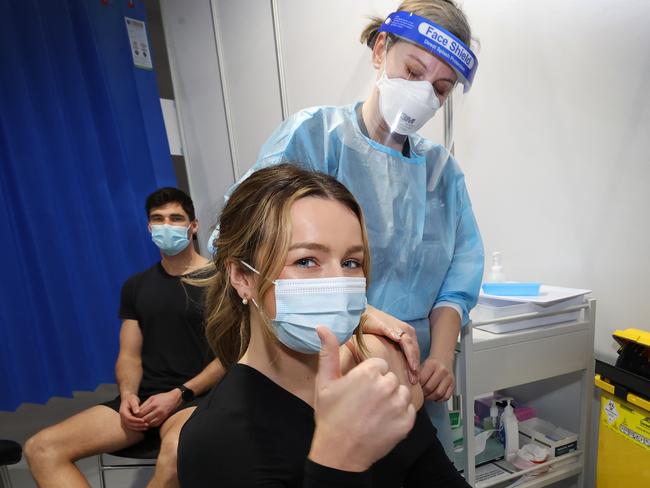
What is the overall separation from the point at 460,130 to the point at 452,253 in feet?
2.91

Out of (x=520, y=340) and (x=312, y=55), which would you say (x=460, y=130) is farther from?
(x=520, y=340)

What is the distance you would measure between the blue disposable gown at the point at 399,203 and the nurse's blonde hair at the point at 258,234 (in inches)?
6.3

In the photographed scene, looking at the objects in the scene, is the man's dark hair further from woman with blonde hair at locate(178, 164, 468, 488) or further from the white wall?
the white wall

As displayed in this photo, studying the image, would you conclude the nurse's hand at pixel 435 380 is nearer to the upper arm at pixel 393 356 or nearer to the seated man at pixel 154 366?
the upper arm at pixel 393 356

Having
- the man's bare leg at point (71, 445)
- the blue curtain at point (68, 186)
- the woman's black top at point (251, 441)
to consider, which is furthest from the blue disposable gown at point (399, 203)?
the blue curtain at point (68, 186)

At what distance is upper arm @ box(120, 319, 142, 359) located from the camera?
1766mm

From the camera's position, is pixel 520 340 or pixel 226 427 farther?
pixel 520 340

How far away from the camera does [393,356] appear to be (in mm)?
891

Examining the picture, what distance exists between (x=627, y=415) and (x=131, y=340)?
5.96 ft

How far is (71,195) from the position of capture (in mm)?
2234

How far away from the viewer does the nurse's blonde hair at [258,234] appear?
0.75 meters

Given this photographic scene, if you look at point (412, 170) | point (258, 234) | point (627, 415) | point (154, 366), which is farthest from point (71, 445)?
point (627, 415)

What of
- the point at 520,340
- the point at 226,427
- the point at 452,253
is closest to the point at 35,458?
the point at 226,427

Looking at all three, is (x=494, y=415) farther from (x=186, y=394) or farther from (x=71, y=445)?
(x=71, y=445)
